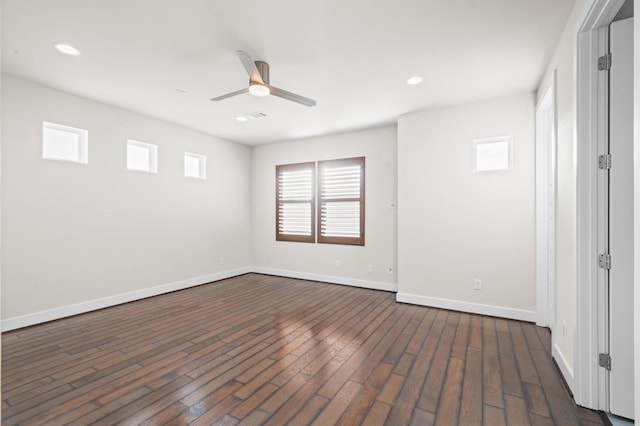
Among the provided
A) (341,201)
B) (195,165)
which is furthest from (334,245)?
(195,165)

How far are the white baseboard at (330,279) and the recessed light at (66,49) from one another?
15.1 ft

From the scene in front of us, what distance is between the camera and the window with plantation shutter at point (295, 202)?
618cm

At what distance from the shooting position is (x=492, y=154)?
4137mm

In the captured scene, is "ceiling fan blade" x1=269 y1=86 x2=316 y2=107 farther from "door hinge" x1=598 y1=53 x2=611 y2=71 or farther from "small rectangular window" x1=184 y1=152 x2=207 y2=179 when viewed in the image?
"small rectangular window" x1=184 y1=152 x2=207 y2=179

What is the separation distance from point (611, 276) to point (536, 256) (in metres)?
1.75

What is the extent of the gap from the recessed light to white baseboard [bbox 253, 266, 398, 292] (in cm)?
459

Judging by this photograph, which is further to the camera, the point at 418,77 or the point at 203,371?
the point at 418,77

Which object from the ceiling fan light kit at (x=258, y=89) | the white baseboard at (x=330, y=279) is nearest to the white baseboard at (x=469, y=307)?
the white baseboard at (x=330, y=279)

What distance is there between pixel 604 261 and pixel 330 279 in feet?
13.7

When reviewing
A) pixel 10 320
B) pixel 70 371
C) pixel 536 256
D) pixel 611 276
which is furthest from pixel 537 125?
pixel 10 320

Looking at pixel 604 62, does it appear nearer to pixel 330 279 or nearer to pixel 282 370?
pixel 282 370

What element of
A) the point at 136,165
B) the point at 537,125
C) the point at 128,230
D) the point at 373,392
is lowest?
the point at 373,392

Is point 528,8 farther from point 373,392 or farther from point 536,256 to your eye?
point 373,392

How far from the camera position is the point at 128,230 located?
4.65 meters
